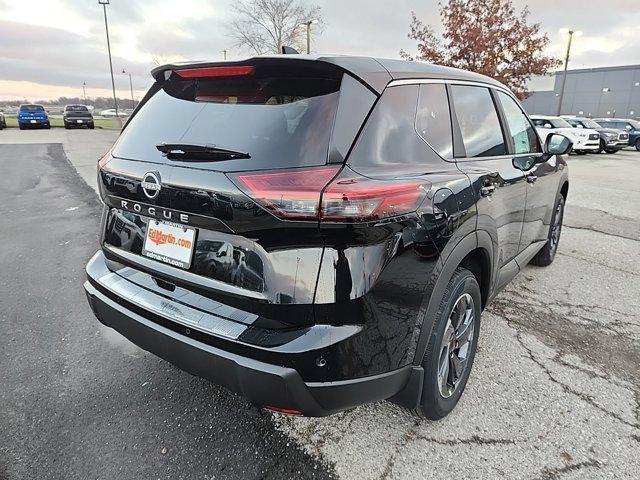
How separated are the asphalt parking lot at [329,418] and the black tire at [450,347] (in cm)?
14

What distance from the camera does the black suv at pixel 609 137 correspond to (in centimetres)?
2116

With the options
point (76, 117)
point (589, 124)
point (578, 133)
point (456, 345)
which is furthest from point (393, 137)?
point (76, 117)

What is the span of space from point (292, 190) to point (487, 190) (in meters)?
1.30

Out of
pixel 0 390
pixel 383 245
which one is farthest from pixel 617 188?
pixel 0 390

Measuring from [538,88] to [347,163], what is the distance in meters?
65.3

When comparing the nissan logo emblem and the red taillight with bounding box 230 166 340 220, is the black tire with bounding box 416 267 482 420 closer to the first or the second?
the red taillight with bounding box 230 166 340 220

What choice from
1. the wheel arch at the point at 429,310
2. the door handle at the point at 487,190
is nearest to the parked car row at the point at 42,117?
the door handle at the point at 487,190

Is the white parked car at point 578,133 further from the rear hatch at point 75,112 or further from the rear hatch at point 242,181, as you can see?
the rear hatch at point 75,112

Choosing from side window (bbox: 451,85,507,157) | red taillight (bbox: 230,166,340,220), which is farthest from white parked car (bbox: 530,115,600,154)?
red taillight (bbox: 230,166,340,220)

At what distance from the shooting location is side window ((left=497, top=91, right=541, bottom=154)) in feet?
10.5

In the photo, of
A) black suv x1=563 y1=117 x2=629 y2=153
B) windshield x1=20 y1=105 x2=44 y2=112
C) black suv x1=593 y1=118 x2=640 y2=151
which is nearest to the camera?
black suv x1=563 y1=117 x2=629 y2=153

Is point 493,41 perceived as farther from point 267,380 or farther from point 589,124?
point 267,380

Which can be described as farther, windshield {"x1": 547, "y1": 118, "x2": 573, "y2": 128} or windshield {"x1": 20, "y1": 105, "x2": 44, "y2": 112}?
windshield {"x1": 20, "y1": 105, "x2": 44, "y2": 112}

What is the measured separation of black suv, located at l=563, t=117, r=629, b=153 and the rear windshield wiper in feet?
78.8
